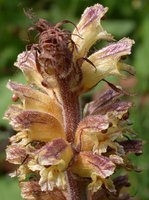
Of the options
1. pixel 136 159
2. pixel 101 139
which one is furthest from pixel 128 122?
pixel 136 159

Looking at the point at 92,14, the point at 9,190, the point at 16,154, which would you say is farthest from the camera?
the point at 9,190

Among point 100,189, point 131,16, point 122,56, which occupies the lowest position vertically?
point 100,189

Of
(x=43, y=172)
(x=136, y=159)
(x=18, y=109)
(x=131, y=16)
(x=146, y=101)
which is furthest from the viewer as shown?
(x=131, y=16)

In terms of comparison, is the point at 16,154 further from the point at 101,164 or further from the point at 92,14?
the point at 92,14

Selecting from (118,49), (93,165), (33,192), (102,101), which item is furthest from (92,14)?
(33,192)

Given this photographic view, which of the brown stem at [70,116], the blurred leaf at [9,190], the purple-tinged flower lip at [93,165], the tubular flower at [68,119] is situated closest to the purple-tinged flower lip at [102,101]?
the tubular flower at [68,119]

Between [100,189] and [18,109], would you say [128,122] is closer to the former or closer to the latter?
[100,189]

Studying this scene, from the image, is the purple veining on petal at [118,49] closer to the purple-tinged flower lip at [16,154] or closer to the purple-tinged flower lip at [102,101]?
the purple-tinged flower lip at [102,101]

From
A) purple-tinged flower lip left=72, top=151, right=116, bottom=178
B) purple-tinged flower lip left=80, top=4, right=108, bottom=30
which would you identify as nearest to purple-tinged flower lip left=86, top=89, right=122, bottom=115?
purple-tinged flower lip left=72, top=151, right=116, bottom=178
